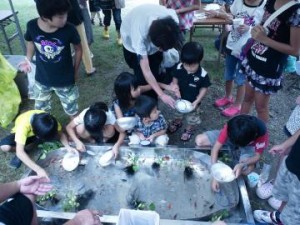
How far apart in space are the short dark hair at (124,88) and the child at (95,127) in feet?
0.54

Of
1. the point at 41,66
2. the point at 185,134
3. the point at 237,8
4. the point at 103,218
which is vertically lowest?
the point at 185,134

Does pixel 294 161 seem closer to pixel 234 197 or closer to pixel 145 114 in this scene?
pixel 234 197

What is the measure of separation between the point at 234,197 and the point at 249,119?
0.58 m

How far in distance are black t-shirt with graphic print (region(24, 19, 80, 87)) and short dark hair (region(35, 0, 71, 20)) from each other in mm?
183

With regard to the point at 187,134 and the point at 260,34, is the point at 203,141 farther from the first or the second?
the point at 260,34

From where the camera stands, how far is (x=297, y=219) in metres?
1.45

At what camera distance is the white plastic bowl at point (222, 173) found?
1965 mm

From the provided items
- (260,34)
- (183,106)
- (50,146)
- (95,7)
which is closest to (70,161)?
(50,146)

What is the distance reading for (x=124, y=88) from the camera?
234 cm

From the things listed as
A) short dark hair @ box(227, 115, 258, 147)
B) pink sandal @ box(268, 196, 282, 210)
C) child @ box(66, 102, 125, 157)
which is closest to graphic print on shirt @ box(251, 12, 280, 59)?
short dark hair @ box(227, 115, 258, 147)

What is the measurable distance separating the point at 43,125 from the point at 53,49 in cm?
67

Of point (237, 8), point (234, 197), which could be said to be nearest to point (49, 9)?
point (237, 8)

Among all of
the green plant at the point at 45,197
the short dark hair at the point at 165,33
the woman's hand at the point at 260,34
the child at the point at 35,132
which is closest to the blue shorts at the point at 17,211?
the green plant at the point at 45,197

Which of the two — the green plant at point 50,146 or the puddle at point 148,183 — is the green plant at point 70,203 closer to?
the puddle at point 148,183
